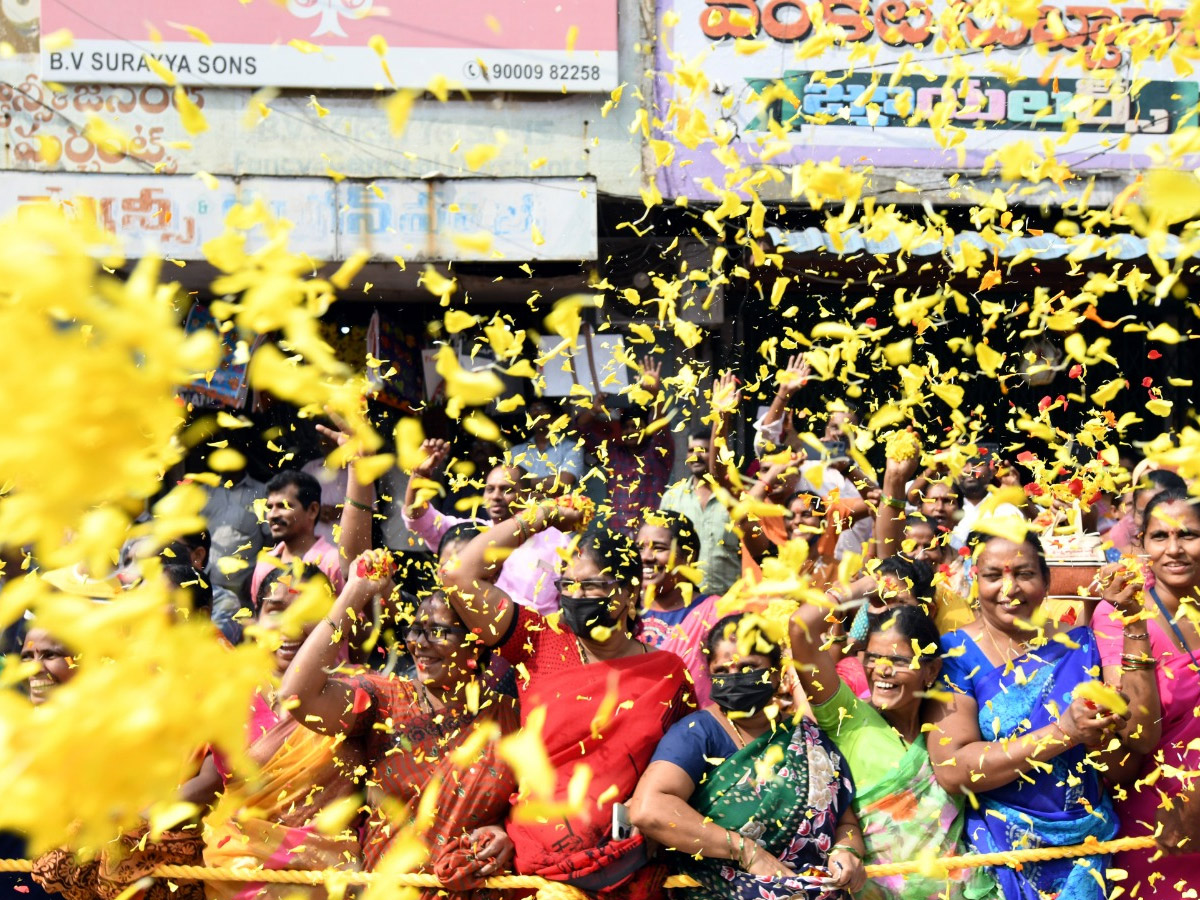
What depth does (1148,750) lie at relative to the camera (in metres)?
3.25

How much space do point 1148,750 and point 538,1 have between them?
18.7 feet

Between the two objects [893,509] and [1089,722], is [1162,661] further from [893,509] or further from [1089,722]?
A: [893,509]

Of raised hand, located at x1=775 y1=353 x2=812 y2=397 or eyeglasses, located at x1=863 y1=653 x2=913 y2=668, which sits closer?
eyeglasses, located at x1=863 y1=653 x2=913 y2=668

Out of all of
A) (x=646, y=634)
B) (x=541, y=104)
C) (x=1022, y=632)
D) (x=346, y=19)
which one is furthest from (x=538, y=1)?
(x=1022, y=632)

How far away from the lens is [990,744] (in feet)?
10.9

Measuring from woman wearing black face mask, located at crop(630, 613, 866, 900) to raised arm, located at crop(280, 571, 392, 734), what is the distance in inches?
33.4

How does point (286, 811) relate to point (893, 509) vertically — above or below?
below

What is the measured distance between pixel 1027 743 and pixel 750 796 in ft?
2.45

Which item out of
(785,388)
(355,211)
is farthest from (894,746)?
(355,211)

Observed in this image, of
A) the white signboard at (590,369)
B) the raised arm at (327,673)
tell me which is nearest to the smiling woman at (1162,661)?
the raised arm at (327,673)

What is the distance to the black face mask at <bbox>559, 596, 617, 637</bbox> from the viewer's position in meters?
3.51

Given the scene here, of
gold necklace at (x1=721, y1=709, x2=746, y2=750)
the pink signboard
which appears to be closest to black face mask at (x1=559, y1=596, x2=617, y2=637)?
gold necklace at (x1=721, y1=709, x2=746, y2=750)

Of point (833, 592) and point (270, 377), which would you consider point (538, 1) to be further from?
point (270, 377)

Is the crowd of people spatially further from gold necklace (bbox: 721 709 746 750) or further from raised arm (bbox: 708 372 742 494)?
raised arm (bbox: 708 372 742 494)
